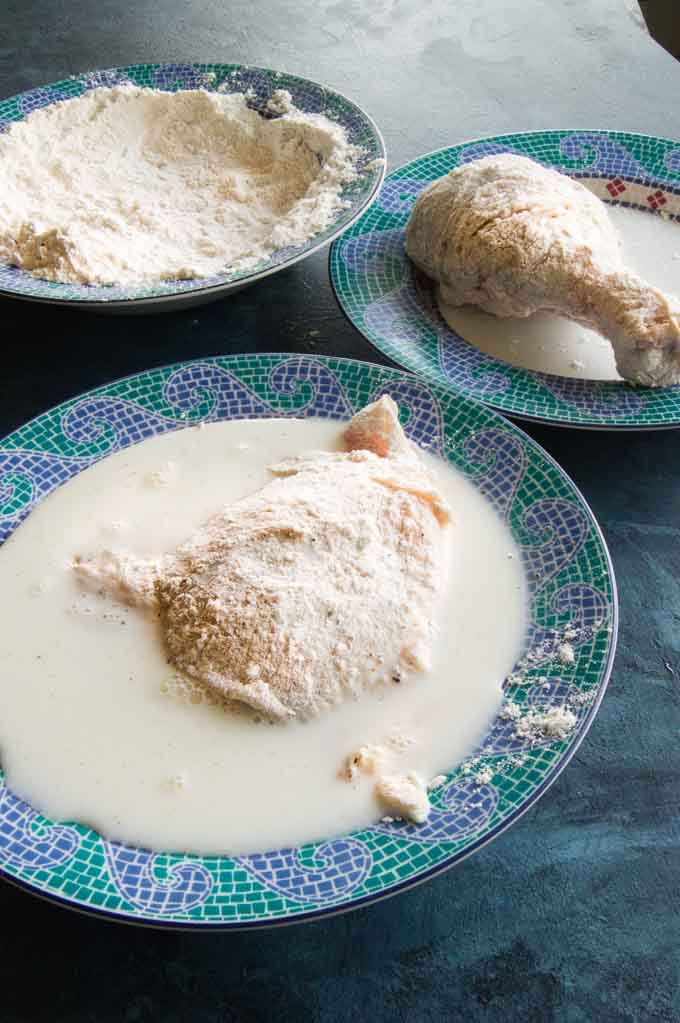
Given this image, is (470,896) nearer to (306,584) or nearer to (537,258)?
(306,584)

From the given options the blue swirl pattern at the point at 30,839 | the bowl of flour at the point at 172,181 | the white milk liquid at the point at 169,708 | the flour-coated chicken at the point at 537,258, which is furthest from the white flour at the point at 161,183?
the blue swirl pattern at the point at 30,839

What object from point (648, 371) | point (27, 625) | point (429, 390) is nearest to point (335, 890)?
point (27, 625)

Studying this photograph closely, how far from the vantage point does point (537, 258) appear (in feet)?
3.36

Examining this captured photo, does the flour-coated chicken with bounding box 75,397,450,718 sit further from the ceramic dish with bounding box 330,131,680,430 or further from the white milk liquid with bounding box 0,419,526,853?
the ceramic dish with bounding box 330,131,680,430

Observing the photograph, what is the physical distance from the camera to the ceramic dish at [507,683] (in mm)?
570

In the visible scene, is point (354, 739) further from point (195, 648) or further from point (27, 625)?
point (27, 625)

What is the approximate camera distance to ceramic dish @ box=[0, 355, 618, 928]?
57 centimetres

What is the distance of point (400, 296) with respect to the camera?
109cm

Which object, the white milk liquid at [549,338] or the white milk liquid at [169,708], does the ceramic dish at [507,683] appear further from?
the white milk liquid at [549,338]

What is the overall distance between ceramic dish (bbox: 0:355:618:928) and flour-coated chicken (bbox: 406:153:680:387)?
206 millimetres

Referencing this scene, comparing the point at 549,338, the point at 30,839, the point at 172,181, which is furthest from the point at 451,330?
the point at 30,839

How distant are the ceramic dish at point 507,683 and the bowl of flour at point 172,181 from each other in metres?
0.14

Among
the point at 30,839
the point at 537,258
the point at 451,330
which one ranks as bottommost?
the point at 30,839

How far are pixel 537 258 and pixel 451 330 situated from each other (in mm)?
126
